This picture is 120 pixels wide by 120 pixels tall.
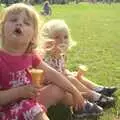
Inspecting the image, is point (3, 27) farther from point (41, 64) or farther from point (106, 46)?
point (106, 46)

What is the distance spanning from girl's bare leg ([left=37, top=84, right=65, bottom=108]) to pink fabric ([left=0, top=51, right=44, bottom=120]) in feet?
2.06

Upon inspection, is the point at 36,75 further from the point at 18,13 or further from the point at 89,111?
the point at 89,111

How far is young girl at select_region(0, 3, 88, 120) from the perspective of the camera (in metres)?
3.83

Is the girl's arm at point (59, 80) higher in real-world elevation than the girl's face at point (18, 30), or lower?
lower

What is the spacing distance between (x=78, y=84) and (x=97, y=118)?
426mm

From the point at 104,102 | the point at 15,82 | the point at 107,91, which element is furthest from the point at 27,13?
the point at 107,91

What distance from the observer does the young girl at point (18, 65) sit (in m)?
3.83

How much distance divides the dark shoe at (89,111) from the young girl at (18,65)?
113 centimetres

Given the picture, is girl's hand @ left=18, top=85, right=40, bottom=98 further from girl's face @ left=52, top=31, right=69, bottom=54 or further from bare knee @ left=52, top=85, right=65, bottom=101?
girl's face @ left=52, top=31, right=69, bottom=54

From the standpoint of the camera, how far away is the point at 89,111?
5.15 m

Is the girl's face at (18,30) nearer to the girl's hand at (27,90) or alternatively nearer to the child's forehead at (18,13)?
the child's forehead at (18,13)

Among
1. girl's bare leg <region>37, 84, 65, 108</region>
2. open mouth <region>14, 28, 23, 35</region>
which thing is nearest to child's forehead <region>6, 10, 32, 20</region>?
open mouth <region>14, 28, 23, 35</region>

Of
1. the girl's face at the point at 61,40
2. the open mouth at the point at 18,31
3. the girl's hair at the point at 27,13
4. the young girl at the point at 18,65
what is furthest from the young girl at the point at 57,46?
the open mouth at the point at 18,31

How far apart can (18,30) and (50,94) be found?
0.94 metres
